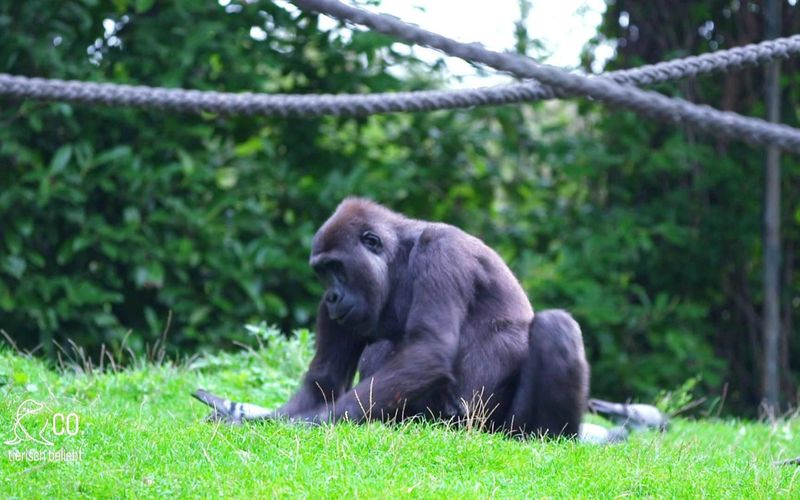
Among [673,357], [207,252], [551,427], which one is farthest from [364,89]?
[551,427]

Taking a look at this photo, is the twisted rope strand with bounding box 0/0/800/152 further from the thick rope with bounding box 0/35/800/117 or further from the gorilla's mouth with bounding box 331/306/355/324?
the gorilla's mouth with bounding box 331/306/355/324

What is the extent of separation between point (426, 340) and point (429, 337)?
0.02 metres

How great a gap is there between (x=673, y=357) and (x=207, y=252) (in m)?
4.31

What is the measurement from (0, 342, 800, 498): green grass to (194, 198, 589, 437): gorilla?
313mm

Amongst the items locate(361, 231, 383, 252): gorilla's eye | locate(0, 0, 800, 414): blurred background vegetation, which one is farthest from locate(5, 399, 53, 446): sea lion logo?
locate(0, 0, 800, 414): blurred background vegetation

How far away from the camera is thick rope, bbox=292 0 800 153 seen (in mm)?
4145

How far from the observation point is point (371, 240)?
5.84 meters

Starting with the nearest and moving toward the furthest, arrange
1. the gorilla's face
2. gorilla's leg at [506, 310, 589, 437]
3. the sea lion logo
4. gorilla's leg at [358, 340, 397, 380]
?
the sea lion logo → gorilla's leg at [506, 310, 589, 437] → the gorilla's face → gorilla's leg at [358, 340, 397, 380]

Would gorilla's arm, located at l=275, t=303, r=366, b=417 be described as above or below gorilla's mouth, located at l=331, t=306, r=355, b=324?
below

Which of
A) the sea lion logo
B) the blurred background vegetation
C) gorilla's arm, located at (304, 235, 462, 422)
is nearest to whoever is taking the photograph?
the sea lion logo

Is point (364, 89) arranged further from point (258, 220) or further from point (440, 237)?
point (440, 237)

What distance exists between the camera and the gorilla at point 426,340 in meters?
5.36

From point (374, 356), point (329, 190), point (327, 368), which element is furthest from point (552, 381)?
point (329, 190)

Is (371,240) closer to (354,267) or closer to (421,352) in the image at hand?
(354,267)
